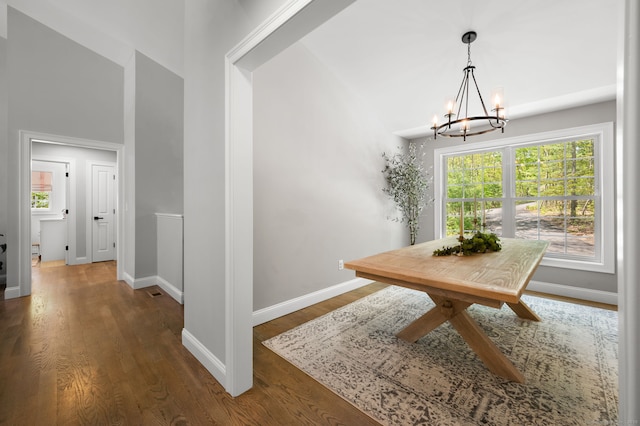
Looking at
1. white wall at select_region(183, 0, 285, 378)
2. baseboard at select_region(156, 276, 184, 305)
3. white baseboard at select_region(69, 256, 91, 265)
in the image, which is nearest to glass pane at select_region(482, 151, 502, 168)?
white wall at select_region(183, 0, 285, 378)

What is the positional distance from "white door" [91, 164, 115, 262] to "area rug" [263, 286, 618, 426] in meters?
5.12

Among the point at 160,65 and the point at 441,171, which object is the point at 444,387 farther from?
the point at 160,65

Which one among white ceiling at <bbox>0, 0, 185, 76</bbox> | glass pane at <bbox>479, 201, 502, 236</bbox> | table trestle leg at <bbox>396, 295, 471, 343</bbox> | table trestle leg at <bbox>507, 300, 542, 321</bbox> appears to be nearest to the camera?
table trestle leg at <bbox>396, 295, 471, 343</bbox>

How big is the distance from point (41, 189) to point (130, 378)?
242 inches

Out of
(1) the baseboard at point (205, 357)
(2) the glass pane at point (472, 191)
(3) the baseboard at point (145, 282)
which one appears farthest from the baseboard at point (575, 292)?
(3) the baseboard at point (145, 282)

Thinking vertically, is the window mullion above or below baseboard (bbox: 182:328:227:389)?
above

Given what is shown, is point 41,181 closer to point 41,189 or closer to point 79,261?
point 41,189

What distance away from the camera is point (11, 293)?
125 inches

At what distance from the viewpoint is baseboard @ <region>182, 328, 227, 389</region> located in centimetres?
169

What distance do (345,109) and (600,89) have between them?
2715 millimetres

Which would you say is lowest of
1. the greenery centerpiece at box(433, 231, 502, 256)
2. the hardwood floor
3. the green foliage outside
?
the hardwood floor

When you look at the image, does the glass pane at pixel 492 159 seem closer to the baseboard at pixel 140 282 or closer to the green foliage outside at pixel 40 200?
the baseboard at pixel 140 282

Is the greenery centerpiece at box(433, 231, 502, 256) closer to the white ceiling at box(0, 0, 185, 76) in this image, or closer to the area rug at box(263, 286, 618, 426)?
the area rug at box(263, 286, 618, 426)

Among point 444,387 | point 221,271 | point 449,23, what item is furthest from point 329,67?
point 444,387
